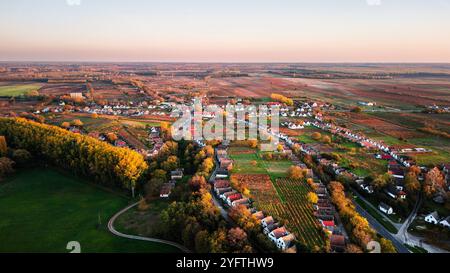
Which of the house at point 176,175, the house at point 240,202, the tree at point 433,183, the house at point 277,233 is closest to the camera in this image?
the house at point 277,233

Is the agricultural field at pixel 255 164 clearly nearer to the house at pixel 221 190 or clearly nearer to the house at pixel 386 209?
the house at pixel 221 190

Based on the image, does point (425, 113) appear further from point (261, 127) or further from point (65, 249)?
point (65, 249)

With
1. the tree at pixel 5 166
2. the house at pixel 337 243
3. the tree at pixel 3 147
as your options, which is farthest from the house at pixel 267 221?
the tree at pixel 3 147

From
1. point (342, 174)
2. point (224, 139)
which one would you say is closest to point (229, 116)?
point (224, 139)

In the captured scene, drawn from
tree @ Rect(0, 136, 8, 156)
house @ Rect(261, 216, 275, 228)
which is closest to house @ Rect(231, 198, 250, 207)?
house @ Rect(261, 216, 275, 228)

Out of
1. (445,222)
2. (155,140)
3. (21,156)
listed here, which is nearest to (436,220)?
(445,222)

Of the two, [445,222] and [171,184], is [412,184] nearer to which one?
[445,222]
